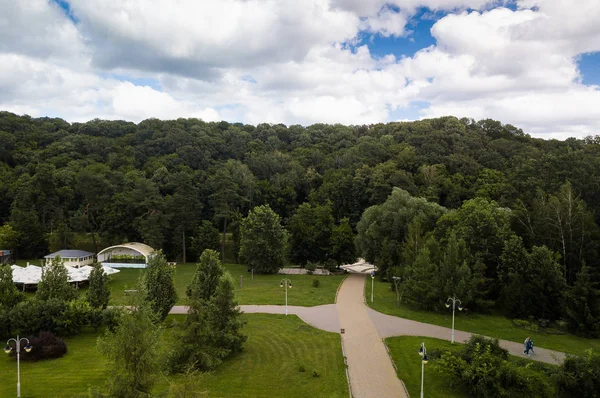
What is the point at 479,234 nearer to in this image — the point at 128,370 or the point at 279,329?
the point at 279,329

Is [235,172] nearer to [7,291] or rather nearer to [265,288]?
[265,288]

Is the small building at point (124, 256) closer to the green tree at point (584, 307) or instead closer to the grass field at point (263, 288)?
the grass field at point (263, 288)

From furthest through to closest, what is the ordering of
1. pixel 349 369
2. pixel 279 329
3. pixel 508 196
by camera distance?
pixel 508 196, pixel 279 329, pixel 349 369

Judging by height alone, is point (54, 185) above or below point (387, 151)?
below

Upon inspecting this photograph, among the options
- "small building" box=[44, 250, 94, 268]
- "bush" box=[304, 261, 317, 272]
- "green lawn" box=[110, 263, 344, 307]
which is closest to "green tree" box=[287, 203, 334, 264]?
"bush" box=[304, 261, 317, 272]

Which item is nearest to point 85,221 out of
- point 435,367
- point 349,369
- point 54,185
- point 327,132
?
point 54,185

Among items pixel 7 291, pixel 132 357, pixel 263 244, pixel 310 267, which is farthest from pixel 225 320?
pixel 310 267

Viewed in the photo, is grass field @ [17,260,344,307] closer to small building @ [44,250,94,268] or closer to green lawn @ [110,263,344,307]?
green lawn @ [110,263,344,307]
